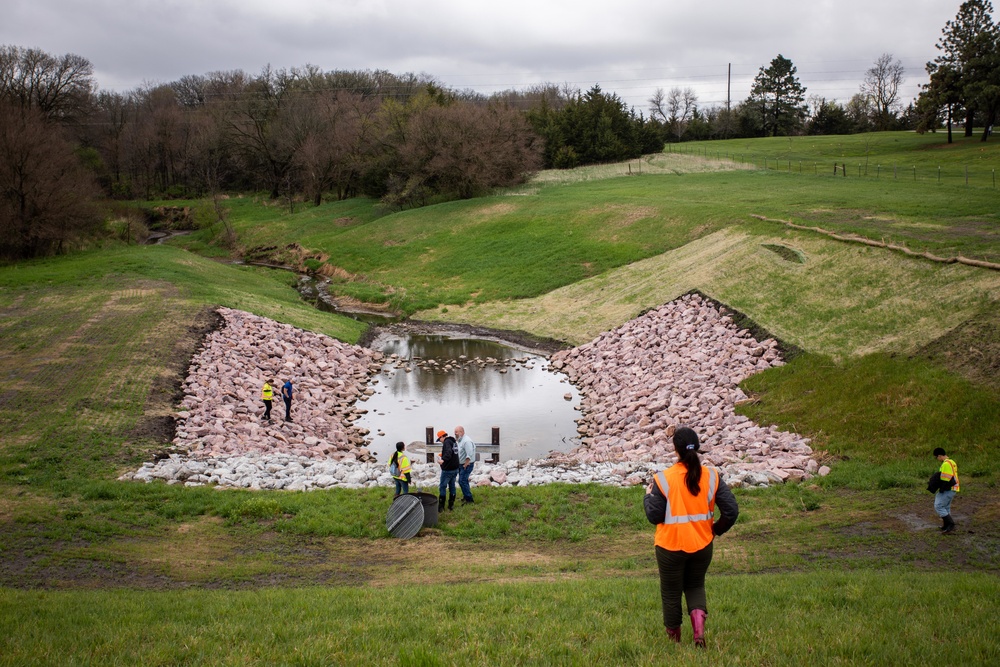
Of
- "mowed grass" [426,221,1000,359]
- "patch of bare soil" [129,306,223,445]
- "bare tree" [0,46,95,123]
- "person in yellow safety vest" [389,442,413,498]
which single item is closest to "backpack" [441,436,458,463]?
"person in yellow safety vest" [389,442,413,498]

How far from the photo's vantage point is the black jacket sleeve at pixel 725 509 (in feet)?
23.5

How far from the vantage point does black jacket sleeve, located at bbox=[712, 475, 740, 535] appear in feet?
23.5

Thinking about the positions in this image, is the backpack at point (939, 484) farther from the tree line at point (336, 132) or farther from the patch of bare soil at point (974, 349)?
the tree line at point (336, 132)

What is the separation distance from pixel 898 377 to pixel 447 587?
49.0ft

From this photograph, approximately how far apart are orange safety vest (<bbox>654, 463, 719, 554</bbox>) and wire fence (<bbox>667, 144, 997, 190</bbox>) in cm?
4833

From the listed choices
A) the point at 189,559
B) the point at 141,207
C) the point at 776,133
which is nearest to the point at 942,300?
the point at 189,559

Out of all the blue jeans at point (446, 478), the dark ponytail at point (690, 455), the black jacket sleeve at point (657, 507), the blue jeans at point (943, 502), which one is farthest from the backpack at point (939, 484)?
the blue jeans at point (446, 478)

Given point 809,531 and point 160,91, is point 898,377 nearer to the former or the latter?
point 809,531

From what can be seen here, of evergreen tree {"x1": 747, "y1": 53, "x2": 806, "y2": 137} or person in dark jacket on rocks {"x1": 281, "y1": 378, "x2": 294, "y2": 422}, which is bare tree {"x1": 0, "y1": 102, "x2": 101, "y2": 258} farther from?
evergreen tree {"x1": 747, "y1": 53, "x2": 806, "y2": 137}

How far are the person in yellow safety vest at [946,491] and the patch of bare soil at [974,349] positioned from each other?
6378 mm

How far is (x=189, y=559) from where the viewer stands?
12.8 m

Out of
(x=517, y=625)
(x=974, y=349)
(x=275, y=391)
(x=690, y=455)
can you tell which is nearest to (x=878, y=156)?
(x=974, y=349)

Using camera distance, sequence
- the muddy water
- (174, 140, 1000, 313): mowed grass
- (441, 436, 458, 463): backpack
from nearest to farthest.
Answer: (441, 436, 458, 463): backpack, the muddy water, (174, 140, 1000, 313): mowed grass

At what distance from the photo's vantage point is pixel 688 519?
718 centimetres
